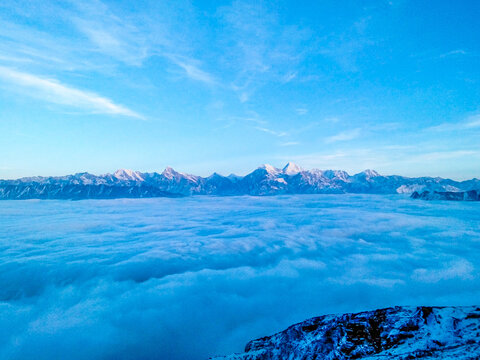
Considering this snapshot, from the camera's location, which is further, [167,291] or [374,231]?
[374,231]

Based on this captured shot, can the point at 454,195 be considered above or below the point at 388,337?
below

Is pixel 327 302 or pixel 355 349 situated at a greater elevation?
pixel 355 349

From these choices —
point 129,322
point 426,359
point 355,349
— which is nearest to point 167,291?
point 129,322

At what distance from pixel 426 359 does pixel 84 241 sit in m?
34.4

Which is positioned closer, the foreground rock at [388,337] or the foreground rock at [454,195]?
the foreground rock at [388,337]

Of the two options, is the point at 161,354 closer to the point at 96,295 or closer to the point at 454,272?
the point at 96,295

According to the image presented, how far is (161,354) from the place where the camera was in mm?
10180

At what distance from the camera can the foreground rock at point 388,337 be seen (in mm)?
4964

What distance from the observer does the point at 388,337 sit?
5758 mm

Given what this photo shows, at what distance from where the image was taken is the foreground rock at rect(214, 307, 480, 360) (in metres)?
4.96

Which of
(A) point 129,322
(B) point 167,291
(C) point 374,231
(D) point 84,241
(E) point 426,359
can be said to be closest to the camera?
(E) point 426,359

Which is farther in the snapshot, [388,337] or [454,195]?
[454,195]

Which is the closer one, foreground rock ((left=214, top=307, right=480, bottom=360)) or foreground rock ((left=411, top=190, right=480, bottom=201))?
foreground rock ((left=214, top=307, right=480, bottom=360))

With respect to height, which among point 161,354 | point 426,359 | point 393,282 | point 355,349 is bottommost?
point 161,354
